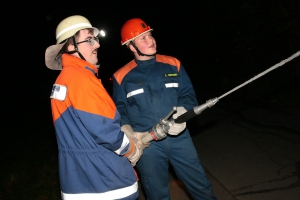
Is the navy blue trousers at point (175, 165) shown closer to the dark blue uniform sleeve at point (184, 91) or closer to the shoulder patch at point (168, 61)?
the dark blue uniform sleeve at point (184, 91)

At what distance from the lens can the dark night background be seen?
6332 millimetres

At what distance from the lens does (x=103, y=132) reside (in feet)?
6.59

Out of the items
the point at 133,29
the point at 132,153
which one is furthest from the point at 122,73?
the point at 132,153

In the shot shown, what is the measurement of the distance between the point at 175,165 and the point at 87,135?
4.33 feet

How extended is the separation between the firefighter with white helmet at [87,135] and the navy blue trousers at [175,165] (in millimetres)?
687

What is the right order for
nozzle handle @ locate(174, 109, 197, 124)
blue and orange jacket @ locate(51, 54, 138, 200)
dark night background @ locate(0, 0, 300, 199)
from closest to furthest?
1. blue and orange jacket @ locate(51, 54, 138, 200)
2. nozzle handle @ locate(174, 109, 197, 124)
3. dark night background @ locate(0, 0, 300, 199)

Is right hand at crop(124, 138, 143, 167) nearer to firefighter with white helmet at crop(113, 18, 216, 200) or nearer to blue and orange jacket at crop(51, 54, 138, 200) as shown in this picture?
blue and orange jacket at crop(51, 54, 138, 200)

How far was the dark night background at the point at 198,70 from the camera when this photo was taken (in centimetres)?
633

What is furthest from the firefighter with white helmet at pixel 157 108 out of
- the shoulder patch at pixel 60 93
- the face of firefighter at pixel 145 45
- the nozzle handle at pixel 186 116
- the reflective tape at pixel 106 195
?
the shoulder patch at pixel 60 93

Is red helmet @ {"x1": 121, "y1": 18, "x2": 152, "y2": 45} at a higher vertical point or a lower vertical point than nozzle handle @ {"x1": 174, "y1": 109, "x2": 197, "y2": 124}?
higher

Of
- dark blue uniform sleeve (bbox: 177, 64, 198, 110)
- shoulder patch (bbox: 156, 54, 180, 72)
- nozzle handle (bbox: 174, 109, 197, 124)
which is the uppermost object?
shoulder patch (bbox: 156, 54, 180, 72)

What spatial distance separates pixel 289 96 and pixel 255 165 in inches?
185

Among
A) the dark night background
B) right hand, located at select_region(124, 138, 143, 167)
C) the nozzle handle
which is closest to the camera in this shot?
right hand, located at select_region(124, 138, 143, 167)

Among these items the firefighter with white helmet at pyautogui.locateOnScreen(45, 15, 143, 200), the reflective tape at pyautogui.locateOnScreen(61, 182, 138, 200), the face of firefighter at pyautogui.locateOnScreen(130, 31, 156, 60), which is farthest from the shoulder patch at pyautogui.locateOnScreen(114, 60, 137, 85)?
the reflective tape at pyautogui.locateOnScreen(61, 182, 138, 200)
